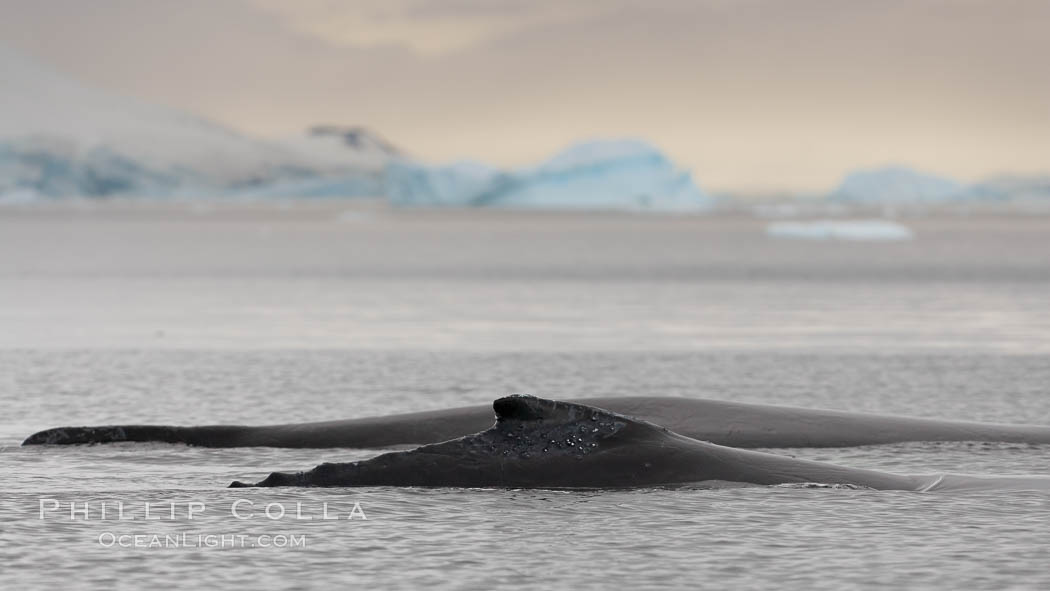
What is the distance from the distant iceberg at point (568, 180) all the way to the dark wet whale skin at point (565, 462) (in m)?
117

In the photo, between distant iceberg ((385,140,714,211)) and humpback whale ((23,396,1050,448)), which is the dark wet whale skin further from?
distant iceberg ((385,140,714,211))

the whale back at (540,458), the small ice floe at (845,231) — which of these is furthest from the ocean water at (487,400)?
the small ice floe at (845,231)

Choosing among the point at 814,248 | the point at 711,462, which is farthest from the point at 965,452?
the point at 814,248

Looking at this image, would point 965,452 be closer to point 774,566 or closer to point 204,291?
point 774,566

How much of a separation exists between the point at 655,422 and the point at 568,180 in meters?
117

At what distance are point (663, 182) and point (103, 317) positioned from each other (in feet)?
337

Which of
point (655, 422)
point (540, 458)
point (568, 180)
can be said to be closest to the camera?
point (540, 458)

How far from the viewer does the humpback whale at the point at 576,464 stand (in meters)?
11.0

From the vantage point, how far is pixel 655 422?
13.9m

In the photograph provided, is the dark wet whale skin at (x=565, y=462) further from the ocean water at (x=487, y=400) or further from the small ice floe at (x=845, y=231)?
the small ice floe at (x=845, y=231)

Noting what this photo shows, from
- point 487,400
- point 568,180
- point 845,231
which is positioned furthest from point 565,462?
point 568,180

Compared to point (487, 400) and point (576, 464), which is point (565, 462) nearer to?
point (576, 464)

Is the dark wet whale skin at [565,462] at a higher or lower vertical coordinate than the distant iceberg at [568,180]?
lower

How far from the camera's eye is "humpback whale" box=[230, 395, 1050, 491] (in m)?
11.0
